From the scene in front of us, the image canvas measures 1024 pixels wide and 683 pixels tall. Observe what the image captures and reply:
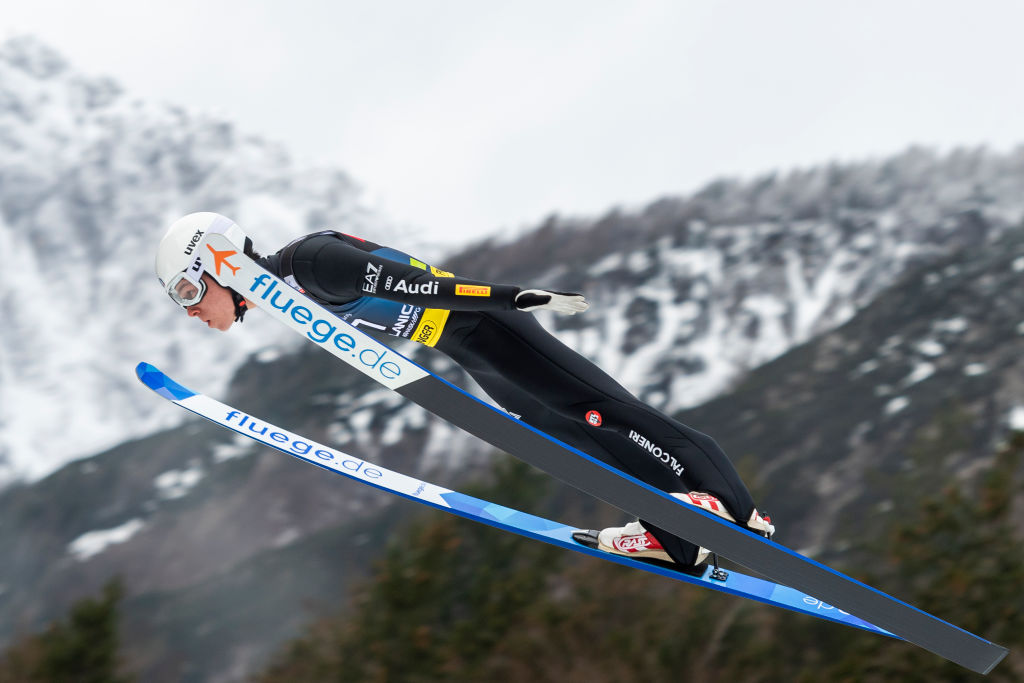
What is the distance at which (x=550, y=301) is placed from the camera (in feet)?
10.3

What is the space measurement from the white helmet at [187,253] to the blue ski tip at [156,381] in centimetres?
87

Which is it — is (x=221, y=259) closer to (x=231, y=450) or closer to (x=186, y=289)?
(x=186, y=289)

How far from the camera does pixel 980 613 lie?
10.8 metres

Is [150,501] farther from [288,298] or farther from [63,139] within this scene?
[63,139]

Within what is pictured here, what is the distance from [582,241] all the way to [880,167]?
28161 mm

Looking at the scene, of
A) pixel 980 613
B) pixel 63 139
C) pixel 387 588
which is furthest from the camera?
pixel 63 139

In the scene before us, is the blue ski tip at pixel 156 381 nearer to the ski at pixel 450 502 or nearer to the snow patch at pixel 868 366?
the ski at pixel 450 502

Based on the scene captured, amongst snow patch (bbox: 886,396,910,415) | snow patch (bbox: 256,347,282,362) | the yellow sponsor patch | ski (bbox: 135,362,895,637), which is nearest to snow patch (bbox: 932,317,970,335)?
snow patch (bbox: 886,396,910,415)

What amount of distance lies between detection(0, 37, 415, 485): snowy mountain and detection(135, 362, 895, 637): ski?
468 feet

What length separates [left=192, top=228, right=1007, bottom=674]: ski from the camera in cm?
340

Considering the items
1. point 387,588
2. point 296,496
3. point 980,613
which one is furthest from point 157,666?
point 980,613

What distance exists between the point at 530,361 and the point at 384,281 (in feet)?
Result: 2.37

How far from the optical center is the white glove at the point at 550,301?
310cm

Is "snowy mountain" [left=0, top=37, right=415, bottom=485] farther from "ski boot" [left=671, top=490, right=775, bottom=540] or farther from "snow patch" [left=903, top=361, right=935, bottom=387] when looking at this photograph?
"ski boot" [left=671, top=490, right=775, bottom=540]
